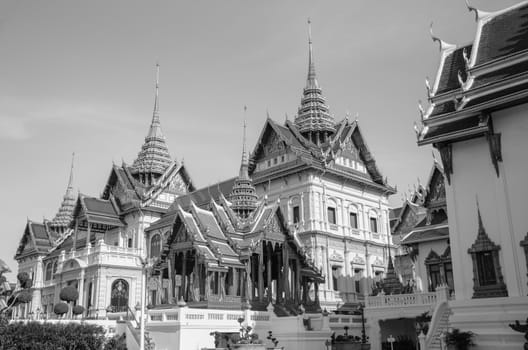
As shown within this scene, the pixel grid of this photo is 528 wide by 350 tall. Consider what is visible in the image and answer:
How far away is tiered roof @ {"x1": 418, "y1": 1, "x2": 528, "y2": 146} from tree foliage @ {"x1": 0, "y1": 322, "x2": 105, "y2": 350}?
13027 millimetres

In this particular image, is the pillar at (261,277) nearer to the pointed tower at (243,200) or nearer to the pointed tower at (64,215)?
the pointed tower at (243,200)

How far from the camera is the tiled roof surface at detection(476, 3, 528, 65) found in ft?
62.2

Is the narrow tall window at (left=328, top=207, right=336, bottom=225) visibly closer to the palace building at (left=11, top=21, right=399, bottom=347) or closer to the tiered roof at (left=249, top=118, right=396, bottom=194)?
the palace building at (left=11, top=21, right=399, bottom=347)

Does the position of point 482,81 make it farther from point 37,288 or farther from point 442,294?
point 37,288

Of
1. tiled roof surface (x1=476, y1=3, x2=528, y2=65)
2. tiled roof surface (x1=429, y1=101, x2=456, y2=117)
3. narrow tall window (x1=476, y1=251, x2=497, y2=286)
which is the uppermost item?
tiled roof surface (x1=476, y1=3, x2=528, y2=65)

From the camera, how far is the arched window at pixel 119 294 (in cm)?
4072

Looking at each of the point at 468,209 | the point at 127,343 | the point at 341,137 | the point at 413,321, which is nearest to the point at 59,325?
the point at 127,343

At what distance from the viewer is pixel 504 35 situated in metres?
19.8

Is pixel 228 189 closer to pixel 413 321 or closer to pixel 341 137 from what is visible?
pixel 341 137

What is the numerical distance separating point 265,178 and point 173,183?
13598mm

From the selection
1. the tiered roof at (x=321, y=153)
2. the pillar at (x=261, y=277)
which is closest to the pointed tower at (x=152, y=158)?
the tiered roof at (x=321, y=153)

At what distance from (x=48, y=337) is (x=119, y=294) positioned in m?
A: 25.8

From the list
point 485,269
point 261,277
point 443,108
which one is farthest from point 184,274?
point 443,108

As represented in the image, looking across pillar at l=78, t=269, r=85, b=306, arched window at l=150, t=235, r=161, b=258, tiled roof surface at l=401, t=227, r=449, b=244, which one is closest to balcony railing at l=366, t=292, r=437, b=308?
tiled roof surface at l=401, t=227, r=449, b=244
